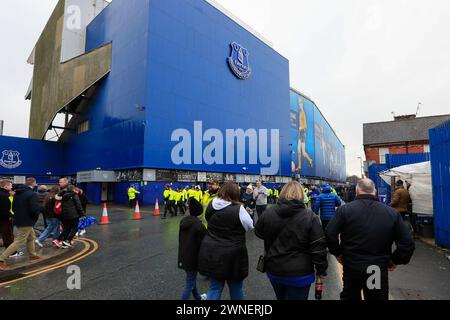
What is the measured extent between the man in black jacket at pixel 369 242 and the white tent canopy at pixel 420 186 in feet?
25.4

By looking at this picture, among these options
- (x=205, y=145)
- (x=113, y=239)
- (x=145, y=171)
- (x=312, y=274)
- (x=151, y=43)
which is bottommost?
(x=113, y=239)

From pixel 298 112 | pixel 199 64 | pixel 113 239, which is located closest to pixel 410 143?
pixel 298 112

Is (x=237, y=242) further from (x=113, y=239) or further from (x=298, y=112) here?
(x=298, y=112)

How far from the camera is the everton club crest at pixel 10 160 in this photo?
3028 centimetres

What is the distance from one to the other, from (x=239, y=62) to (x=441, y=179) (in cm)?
2942

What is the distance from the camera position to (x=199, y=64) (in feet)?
92.9

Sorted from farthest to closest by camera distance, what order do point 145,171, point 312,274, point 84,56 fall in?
point 84,56, point 145,171, point 312,274

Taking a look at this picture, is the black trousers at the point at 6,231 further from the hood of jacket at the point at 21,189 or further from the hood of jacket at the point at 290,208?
the hood of jacket at the point at 290,208

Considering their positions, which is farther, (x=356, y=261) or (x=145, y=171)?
(x=145, y=171)

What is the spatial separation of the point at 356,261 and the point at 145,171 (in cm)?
2145

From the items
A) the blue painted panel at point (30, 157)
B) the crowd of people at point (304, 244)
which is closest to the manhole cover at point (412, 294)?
the crowd of people at point (304, 244)

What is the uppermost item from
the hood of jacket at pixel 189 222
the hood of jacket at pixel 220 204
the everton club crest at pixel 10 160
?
the everton club crest at pixel 10 160

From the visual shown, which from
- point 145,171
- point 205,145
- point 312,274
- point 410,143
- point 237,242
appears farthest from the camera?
point 410,143

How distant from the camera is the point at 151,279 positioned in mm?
4980
